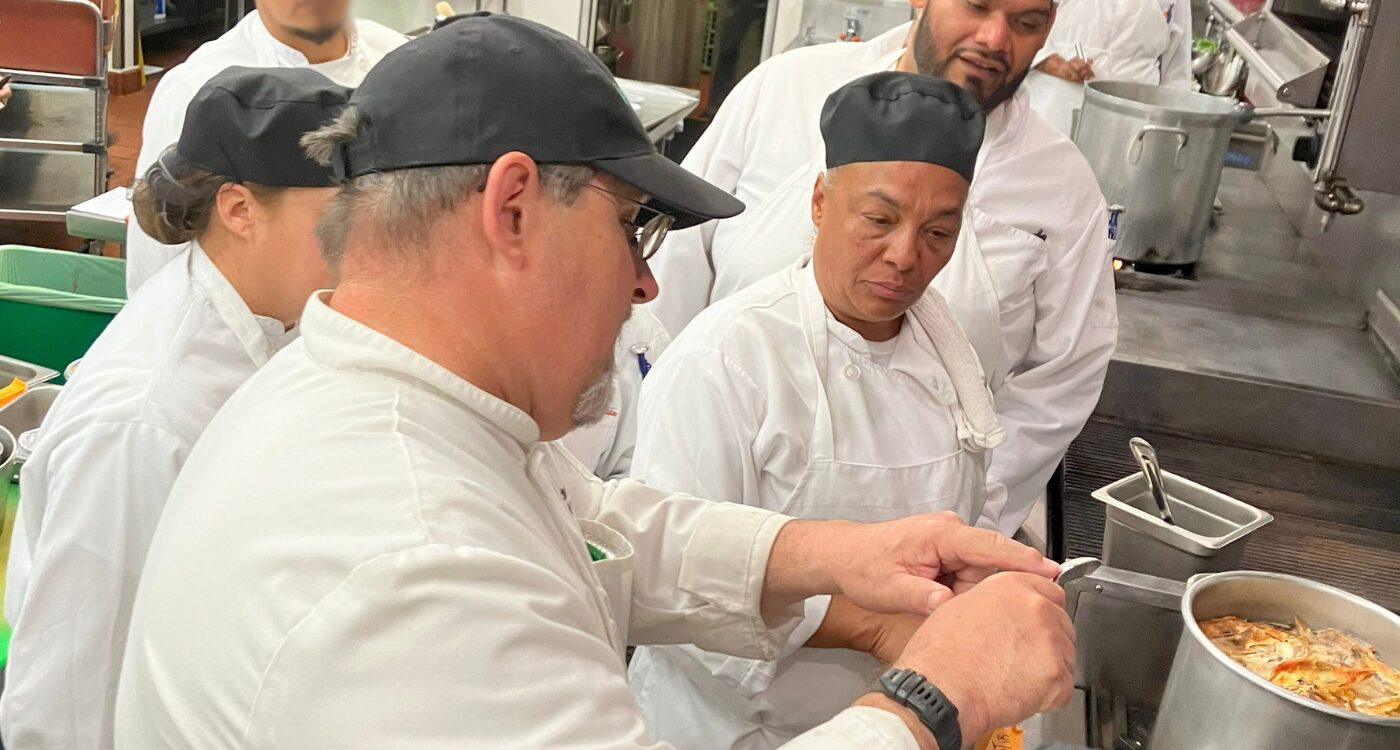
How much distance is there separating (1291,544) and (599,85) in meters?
1.71

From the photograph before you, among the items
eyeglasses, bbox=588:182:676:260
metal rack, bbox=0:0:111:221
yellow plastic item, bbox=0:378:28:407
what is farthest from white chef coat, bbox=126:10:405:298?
metal rack, bbox=0:0:111:221

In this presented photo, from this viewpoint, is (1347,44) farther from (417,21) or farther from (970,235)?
(417,21)

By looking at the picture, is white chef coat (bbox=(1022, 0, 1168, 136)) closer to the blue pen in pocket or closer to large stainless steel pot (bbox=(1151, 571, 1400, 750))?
the blue pen in pocket

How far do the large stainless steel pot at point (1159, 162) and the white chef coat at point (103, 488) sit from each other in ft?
7.15

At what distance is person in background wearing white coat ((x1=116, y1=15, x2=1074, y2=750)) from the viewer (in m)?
0.76

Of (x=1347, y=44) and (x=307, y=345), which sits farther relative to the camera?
(x=1347, y=44)

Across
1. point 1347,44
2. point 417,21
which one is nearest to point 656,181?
point 1347,44

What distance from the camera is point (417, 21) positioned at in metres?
4.33

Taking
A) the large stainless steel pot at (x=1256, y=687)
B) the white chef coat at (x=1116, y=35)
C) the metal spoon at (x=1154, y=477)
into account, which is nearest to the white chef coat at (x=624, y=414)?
the metal spoon at (x=1154, y=477)

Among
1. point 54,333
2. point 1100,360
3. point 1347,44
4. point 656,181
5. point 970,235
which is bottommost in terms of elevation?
point 54,333

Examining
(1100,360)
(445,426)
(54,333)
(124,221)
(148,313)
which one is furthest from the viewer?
(124,221)

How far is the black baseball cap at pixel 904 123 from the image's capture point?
162 centimetres

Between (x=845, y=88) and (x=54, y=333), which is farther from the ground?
(x=845, y=88)

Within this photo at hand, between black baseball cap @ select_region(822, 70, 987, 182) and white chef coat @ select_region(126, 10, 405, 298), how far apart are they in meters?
1.13
